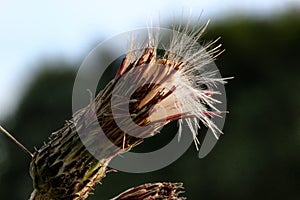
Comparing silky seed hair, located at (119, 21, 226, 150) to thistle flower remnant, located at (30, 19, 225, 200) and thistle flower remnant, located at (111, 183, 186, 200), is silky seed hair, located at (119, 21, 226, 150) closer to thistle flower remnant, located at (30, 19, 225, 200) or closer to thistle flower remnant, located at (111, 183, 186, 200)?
thistle flower remnant, located at (30, 19, 225, 200)

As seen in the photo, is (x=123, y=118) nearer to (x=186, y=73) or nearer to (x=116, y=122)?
(x=116, y=122)

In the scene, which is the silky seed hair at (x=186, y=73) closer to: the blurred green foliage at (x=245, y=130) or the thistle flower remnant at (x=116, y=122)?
→ the thistle flower remnant at (x=116, y=122)

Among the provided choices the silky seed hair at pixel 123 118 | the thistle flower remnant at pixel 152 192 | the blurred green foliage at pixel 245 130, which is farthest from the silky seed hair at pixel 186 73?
the blurred green foliage at pixel 245 130

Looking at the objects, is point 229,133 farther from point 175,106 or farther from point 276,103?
point 175,106

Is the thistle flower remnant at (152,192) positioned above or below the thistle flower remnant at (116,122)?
below

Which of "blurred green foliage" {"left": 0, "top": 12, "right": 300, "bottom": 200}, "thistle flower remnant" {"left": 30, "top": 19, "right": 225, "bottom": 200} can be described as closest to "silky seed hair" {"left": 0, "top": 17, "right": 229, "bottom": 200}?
"thistle flower remnant" {"left": 30, "top": 19, "right": 225, "bottom": 200}

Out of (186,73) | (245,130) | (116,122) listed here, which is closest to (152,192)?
(116,122)

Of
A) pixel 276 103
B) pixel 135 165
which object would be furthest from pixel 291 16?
pixel 135 165
